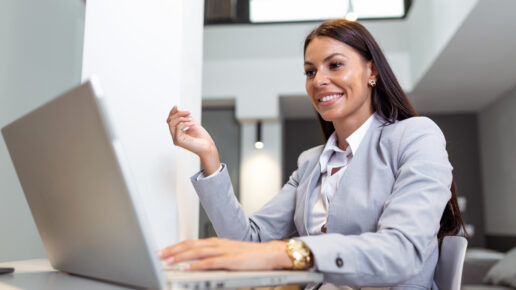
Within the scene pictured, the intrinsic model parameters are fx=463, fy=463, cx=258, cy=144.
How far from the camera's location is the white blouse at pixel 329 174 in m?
1.24

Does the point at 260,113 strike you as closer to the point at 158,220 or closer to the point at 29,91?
the point at 29,91

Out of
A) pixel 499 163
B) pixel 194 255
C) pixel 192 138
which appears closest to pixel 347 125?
pixel 192 138

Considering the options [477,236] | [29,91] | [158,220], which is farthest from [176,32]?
[477,236]

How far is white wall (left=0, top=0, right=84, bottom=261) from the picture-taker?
6.07 feet

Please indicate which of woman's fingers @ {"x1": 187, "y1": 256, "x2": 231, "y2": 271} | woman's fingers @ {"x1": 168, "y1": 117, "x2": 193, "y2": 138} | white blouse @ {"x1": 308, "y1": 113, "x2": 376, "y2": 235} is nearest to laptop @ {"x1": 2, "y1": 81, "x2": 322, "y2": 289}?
woman's fingers @ {"x1": 187, "y1": 256, "x2": 231, "y2": 271}

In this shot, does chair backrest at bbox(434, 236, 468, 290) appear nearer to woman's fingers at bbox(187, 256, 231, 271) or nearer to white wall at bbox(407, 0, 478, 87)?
woman's fingers at bbox(187, 256, 231, 271)

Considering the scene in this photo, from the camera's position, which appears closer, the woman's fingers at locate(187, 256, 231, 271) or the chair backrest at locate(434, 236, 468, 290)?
the woman's fingers at locate(187, 256, 231, 271)

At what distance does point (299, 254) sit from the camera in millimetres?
743

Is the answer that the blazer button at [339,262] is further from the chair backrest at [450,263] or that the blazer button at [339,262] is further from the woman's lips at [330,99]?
the woman's lips at [330,99]

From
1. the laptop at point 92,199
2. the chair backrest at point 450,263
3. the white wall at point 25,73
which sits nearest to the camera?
the laptop at point 92,199

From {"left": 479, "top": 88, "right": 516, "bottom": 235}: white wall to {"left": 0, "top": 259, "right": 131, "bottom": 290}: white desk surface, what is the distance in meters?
5.17

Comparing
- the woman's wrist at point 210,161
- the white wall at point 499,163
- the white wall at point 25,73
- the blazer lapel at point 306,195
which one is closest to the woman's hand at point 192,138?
the woman's wrist at point 210,161

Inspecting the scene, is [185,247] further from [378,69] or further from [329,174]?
[378,69]

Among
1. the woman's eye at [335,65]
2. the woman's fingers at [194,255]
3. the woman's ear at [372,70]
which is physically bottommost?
the woman's fingers at [194,255]
